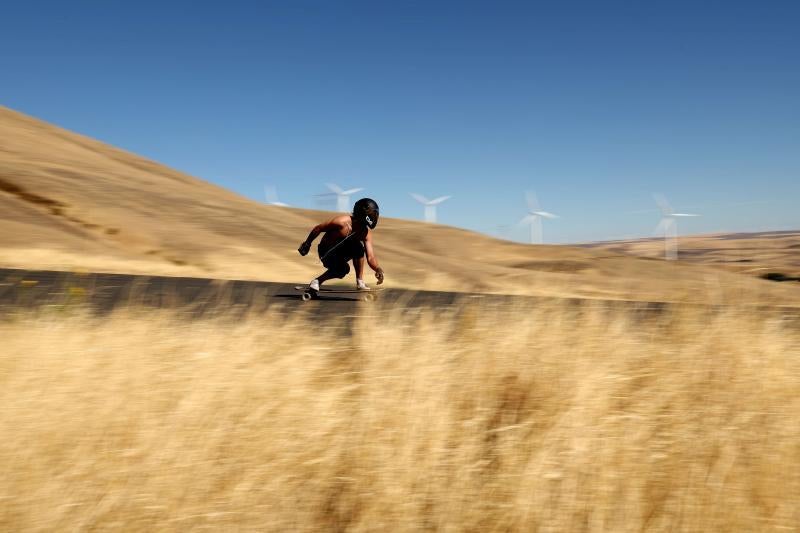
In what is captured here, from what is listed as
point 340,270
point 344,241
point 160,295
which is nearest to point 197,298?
point 160,295

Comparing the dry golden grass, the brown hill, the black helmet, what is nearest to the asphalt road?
the black helmet

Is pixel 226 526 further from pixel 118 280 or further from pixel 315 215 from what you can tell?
pixel 315 215

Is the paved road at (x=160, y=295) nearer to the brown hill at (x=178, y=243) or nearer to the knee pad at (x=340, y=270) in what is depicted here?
the knee pad at (x=340, y=270)

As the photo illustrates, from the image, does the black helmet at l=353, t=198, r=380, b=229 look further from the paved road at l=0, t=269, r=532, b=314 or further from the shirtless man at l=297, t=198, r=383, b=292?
the paved road at l=0, t=269, r=532, b=314

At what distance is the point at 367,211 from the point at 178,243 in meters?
17.3

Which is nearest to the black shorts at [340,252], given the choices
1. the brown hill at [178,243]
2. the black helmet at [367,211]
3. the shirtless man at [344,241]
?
the shirtless man at [344,241]

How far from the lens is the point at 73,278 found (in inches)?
567

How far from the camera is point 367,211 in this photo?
1072 cm

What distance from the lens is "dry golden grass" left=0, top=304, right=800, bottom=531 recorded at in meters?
3.62

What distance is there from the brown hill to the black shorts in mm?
5210

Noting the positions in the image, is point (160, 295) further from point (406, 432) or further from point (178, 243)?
point (178, 243)

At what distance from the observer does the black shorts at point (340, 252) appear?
1124 cm

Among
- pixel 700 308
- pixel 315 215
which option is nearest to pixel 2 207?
pixel 700 308

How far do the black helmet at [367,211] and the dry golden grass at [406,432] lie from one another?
4942 mm
